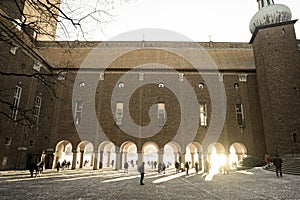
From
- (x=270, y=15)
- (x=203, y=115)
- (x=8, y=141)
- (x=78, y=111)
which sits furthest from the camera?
(x=78, y=111)

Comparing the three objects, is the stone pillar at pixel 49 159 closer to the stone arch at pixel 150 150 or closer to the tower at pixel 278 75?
the stone arch at pixel 150 150

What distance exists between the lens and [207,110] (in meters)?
23.3

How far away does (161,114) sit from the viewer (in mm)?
23422

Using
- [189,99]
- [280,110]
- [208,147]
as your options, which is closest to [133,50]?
[189,99]

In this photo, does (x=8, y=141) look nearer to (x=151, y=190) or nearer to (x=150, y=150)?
(x=151, y=190)

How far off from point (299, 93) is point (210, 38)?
14523mm

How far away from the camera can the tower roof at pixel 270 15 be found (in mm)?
21688

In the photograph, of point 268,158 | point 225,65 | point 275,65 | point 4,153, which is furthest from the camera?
point 225,65

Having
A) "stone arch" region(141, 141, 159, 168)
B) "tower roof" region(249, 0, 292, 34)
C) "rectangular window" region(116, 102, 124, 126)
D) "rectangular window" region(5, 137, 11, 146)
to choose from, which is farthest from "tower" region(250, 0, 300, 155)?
"rectangular window" region(5, 137, 11, 146)

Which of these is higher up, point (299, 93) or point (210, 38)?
point (210, 38)

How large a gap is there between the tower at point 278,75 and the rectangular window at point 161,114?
9.87 metres

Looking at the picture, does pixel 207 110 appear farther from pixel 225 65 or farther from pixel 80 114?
pixel 80 114

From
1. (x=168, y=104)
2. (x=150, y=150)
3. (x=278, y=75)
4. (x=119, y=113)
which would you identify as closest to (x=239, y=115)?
(x=278, y=75)

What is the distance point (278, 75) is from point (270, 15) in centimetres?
662
